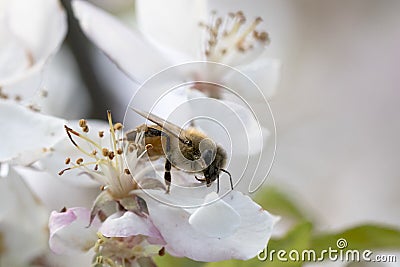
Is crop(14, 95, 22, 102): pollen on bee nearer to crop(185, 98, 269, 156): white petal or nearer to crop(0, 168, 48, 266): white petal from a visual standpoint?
crop(0, 168, 48, 266): white petal

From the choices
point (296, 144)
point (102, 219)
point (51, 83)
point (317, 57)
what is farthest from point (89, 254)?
point (317, 57)

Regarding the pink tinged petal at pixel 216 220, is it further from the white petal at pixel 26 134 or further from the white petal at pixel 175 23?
the white petal at pixel 175 23

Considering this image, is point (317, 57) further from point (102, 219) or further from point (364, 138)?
point (102, 219)

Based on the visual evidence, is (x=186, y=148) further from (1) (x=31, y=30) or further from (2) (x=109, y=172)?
(1) (x=31, y=30)

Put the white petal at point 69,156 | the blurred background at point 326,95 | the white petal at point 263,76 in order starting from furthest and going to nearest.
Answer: the blurred background at point 326,95
the white petal at point 263,76
the white petal at point 69,156

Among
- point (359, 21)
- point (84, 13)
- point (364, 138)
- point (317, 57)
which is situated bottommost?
point (84, 13)

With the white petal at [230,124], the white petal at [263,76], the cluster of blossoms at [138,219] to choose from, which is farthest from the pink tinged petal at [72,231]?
the white petal at [263,76]

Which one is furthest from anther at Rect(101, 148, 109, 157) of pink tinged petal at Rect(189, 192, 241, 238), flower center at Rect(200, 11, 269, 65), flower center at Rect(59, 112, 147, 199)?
flower center at Rect(200, 11, 269, 65)
